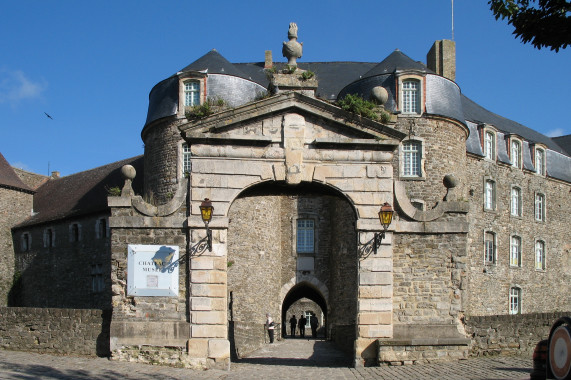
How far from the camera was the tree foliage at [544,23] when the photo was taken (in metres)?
7.35

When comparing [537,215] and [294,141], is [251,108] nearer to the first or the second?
[294,141]

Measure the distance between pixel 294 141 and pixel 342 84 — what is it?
17418 mm

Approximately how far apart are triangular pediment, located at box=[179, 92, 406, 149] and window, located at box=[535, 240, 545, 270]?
77.7ft

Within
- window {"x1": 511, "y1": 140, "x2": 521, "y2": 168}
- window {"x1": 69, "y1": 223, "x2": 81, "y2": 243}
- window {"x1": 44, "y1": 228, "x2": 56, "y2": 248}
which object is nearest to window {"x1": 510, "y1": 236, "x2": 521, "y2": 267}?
window {"x1": 511, "y1": 140, "x2": 521, "y2": 168}

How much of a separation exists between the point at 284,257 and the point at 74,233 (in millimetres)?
12108

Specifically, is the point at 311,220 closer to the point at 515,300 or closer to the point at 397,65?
the point at 397,65

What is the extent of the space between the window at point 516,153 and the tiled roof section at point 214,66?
568 inches

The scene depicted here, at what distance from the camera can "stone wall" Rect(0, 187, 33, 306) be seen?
3744 cm

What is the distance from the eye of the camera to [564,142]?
140 ft

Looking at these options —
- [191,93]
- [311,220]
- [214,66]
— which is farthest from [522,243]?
[191,93]

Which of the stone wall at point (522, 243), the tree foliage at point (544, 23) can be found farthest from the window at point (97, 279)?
the tree foliage at point (544, 23)

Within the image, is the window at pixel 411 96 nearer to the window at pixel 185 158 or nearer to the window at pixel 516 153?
the window at pixel 185 158

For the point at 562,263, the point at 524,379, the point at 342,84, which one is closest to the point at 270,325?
the point at 342,84

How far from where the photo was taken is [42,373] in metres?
12.3
